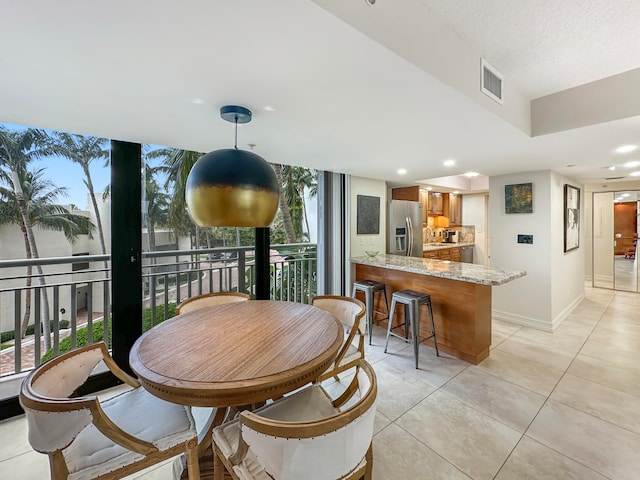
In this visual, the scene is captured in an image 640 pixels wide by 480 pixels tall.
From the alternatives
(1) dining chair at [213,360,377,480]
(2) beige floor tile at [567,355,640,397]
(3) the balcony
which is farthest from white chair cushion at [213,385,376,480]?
(2) beige floor tile at [567,355,640,397]

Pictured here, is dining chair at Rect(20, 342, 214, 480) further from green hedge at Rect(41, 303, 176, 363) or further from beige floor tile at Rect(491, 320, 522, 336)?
beige floor tile at Rect(491, 320, 522, 336)

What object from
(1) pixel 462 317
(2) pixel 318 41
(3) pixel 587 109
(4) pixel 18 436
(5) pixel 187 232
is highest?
(3) pixel 587 109

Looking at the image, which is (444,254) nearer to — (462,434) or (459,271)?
(459,271)

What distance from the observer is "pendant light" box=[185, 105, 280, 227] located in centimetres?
120

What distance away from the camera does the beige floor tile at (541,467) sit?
4.96ft

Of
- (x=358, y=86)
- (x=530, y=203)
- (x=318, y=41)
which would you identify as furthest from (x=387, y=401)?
(x=530, y=203)

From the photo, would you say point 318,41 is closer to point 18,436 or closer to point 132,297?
point 132,297

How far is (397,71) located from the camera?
123 centimetres

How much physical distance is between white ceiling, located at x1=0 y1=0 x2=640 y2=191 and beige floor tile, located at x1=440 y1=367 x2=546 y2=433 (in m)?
2.10

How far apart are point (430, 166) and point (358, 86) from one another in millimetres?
2271

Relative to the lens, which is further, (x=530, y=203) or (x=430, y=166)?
(x=530, y=203)

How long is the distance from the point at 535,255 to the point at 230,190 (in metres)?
4.14

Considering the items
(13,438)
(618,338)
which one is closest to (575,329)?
(618,338)

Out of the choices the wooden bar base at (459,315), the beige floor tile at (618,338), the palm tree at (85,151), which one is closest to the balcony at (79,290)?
the palm tree at (85,151)
